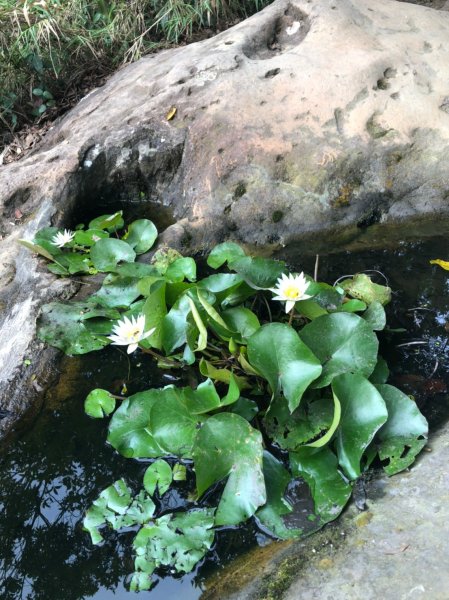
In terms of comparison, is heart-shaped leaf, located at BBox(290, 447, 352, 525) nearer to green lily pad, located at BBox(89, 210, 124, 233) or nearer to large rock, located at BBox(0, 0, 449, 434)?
large rock, located at BBox(0, 0, 449, 434)

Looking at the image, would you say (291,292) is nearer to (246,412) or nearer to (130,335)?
(246,412)

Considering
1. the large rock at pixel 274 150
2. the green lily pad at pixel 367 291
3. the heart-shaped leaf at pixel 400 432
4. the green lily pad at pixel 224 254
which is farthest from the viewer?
the large rock at pixel 274 150

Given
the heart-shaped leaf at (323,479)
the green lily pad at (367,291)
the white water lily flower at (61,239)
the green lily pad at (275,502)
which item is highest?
the white water lily flower at (61,239)

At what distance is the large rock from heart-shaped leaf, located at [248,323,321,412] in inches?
49.6

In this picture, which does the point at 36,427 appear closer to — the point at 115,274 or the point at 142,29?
the point at 115,274

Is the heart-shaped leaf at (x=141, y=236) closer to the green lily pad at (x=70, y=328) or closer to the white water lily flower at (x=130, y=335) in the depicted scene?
the green lily pad at (x=70, y=328)

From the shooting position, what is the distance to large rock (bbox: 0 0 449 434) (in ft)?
11.1

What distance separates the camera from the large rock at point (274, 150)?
11.1 feet

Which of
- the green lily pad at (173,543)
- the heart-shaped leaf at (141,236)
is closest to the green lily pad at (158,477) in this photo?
the green lily pad at (173,543)

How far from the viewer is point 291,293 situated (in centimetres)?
220

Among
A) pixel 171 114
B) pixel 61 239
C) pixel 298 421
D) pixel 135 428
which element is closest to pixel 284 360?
pixel 298 421

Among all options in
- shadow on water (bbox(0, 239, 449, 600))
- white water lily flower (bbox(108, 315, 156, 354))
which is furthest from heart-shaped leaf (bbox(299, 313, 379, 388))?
white water lily flower (bbox(108, 315, 156, 354))

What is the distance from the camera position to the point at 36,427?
243 cm

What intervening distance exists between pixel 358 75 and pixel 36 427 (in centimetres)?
277
